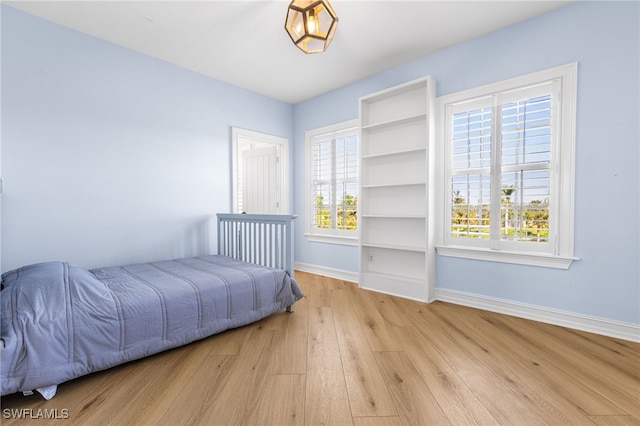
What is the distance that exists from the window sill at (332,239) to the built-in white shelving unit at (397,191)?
272 millimetres

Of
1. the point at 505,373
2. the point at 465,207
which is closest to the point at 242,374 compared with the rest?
the point at 505,373

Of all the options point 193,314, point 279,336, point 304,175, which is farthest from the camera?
point 304,175

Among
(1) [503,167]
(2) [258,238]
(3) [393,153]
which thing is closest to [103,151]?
(2) [258,238]

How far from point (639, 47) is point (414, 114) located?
5.23ft

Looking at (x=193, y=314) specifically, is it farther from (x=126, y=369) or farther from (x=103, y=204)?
(x=103, y=204)

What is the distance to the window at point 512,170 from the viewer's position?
224cm

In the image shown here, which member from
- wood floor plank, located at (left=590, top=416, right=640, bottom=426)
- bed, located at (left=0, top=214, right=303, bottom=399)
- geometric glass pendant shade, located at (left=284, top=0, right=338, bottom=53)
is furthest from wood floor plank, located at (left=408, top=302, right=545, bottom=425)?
geometric glass pendant shade, located at (left=284, top=0, right=338, bottom=53)

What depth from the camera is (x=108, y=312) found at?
1627mm

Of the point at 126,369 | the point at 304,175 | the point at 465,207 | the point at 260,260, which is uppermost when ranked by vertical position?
the point at 304,175

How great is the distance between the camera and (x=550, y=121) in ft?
7.55

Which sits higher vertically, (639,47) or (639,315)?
(639,47)

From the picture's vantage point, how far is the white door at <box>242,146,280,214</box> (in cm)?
419

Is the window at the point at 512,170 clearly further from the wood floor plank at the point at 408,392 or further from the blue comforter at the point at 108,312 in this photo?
the blue comforter at the point at 108,312

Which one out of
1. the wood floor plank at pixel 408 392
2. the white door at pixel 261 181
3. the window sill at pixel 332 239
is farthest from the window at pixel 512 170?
the white door at pixel 261 181
